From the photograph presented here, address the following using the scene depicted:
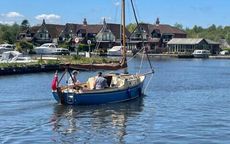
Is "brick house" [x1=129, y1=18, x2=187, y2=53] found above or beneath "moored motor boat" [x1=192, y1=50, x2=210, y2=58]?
above

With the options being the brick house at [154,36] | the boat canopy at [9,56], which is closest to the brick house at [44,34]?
the brick house at [154,36]

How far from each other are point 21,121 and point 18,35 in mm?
165659

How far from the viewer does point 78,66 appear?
48812 millimetres

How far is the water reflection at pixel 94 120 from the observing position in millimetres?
30688

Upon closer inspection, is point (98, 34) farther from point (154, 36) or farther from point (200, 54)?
point (200, 54)

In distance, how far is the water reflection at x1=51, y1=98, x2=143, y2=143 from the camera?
30.7 metres

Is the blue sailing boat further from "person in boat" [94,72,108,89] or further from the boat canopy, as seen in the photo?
the boat canopy

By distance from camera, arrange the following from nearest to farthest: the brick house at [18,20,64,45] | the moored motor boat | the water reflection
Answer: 1. the water reflection
2. the moored motor boat
3. the brick house at [18,20,64,45]

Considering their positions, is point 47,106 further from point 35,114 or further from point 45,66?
point 45,66

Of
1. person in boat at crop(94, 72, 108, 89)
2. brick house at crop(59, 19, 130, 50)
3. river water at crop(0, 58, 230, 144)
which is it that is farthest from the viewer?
brick house at crop(59, 19, 130, 50)

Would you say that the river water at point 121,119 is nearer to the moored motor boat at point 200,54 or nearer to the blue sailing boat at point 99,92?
the blue sailing boat at point 99,92

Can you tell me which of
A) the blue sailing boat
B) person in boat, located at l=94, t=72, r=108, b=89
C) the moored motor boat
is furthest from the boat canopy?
the moored motor boat

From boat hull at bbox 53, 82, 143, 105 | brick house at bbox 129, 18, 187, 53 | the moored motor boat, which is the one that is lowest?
the moored motor boat

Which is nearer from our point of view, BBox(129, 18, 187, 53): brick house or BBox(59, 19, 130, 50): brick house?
BBox(129, 18, 187, 53): brick house
